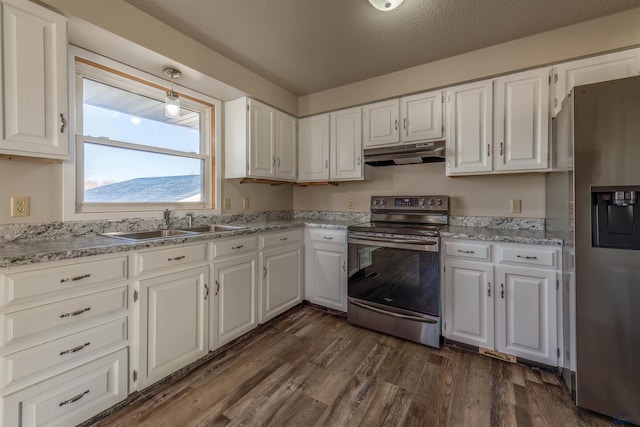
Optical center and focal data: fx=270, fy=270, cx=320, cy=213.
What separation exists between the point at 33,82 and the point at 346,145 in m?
2.39

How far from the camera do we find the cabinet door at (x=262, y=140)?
2688 millimetres

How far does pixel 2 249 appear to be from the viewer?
131 cm

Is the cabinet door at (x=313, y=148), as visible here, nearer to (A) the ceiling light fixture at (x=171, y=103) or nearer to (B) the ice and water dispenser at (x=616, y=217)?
(A) the ceiling light fixture at (x=171, y=103)

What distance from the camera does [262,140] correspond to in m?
2.80

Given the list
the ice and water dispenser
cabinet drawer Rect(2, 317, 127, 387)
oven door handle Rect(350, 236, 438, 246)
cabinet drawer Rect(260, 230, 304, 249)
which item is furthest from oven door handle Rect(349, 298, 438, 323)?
cabinet drawer Rect(2, 317, 127, 387)

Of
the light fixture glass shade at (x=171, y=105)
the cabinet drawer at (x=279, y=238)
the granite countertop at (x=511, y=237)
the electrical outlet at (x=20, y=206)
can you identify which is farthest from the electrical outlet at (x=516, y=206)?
the electrical outlet at (x=20, y=206)

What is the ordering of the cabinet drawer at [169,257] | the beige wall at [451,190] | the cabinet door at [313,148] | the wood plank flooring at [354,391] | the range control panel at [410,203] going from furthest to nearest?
1. the cabinet door at [313,148]
2. the range control panel at [410,203]
3. the beige wall at [451,190]
4. the cabinet drawer at [169,257]
5. the wood plank flooring at [354,391]

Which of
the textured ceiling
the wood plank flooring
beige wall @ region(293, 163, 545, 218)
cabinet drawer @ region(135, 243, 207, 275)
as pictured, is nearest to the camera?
the wood plank flooring

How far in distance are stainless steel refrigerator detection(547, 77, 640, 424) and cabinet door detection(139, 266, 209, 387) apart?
2.32m

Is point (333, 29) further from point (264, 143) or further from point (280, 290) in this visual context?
point (280, 290)

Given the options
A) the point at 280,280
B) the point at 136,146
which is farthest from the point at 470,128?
the point at 136,146

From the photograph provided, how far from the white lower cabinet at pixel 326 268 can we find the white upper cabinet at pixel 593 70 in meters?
2.02

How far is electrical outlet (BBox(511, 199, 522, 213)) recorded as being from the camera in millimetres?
2367

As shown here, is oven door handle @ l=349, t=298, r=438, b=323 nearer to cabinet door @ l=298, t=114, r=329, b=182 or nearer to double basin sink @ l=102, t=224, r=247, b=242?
double basin sink @ l=102, t=224, r=247, b=242
